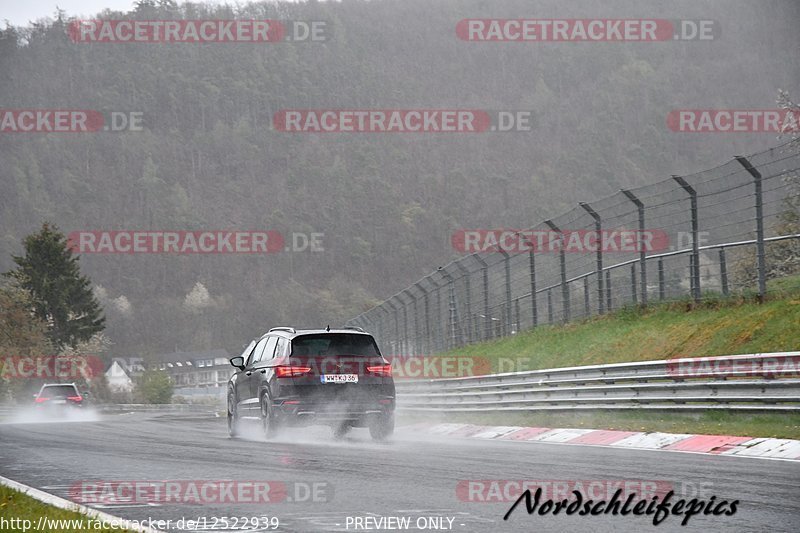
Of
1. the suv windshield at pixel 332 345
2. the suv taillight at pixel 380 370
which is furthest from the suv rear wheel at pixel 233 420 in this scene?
the suv taillight at pixel 380 370

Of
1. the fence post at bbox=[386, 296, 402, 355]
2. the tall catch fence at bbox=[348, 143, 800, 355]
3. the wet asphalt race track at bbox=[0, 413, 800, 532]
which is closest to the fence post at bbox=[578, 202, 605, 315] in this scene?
the tall catch fence at bbox=[348, 143, 800, 355]

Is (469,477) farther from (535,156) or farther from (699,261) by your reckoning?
(535,156)

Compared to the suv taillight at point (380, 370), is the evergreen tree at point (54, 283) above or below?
above

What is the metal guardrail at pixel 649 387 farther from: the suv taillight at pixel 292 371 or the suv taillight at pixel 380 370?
the suv taillight at pixel 292 371

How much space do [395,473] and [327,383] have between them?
20.1 feet

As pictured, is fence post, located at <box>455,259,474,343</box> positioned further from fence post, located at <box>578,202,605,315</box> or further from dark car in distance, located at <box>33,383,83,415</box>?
dark car in distance, located at <box>33,383,83,415</box>

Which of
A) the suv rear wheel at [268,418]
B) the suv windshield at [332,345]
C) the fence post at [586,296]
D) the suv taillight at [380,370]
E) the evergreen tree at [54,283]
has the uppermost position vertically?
the evergreen tree at [54,283]

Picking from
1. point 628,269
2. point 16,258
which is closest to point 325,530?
point 628,269

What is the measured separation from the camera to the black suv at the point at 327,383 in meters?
16.6

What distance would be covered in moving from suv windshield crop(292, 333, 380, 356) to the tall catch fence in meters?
5.61

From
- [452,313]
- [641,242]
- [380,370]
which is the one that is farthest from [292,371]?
[452,313]

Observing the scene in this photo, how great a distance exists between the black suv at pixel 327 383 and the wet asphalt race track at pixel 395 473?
1.34 feet

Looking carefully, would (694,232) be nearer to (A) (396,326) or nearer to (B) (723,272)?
(B) (723,272)

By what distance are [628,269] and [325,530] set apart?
56.1 feet
